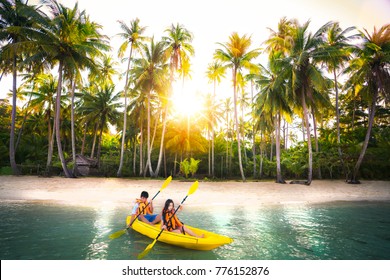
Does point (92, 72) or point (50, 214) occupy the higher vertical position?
point (92, 72)

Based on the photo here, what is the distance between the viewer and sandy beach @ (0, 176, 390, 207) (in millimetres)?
14703

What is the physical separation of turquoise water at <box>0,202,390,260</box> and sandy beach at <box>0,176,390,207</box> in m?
2.10

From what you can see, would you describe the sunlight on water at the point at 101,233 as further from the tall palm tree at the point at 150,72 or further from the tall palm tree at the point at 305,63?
the tall palm tree at the point at 305,63

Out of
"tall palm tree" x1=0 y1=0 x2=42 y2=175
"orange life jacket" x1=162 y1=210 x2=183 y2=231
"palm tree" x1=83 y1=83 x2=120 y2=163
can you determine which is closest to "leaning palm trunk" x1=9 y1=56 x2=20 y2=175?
"tall palm tree" x1=0 y1=0 x2=42 y2=175

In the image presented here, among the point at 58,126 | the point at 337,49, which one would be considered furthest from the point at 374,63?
the point at 58,126

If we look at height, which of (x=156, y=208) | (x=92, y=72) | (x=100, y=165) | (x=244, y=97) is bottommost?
(x=156, y=208)

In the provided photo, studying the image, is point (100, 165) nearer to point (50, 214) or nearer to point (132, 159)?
point (132, 159)

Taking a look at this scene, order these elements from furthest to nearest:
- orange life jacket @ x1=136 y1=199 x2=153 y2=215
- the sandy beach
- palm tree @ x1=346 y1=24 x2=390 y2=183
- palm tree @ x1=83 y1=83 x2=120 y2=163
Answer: palm tree @ x1=83 y1=83 x2=120 y2=163, palm tree @ x1=346 y1=24 x2=390 y2=183, the sandy beach, orange life jacket @ x1=136 y1=199 x2=153 y2=215

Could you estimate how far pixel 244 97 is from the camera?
37469 mm

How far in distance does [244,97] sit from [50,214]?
105ft

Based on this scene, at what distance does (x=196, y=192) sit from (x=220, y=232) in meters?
8.72

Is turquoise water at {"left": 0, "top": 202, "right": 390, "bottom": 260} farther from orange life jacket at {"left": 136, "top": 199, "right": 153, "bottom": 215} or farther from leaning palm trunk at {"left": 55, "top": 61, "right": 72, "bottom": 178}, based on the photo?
leaning palm trunk at {"left": 55, "top": 61, "right": 72, "bottom": 178}

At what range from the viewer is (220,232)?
8242 mm

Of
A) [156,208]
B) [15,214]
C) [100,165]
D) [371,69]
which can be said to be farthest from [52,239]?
[371,69]
